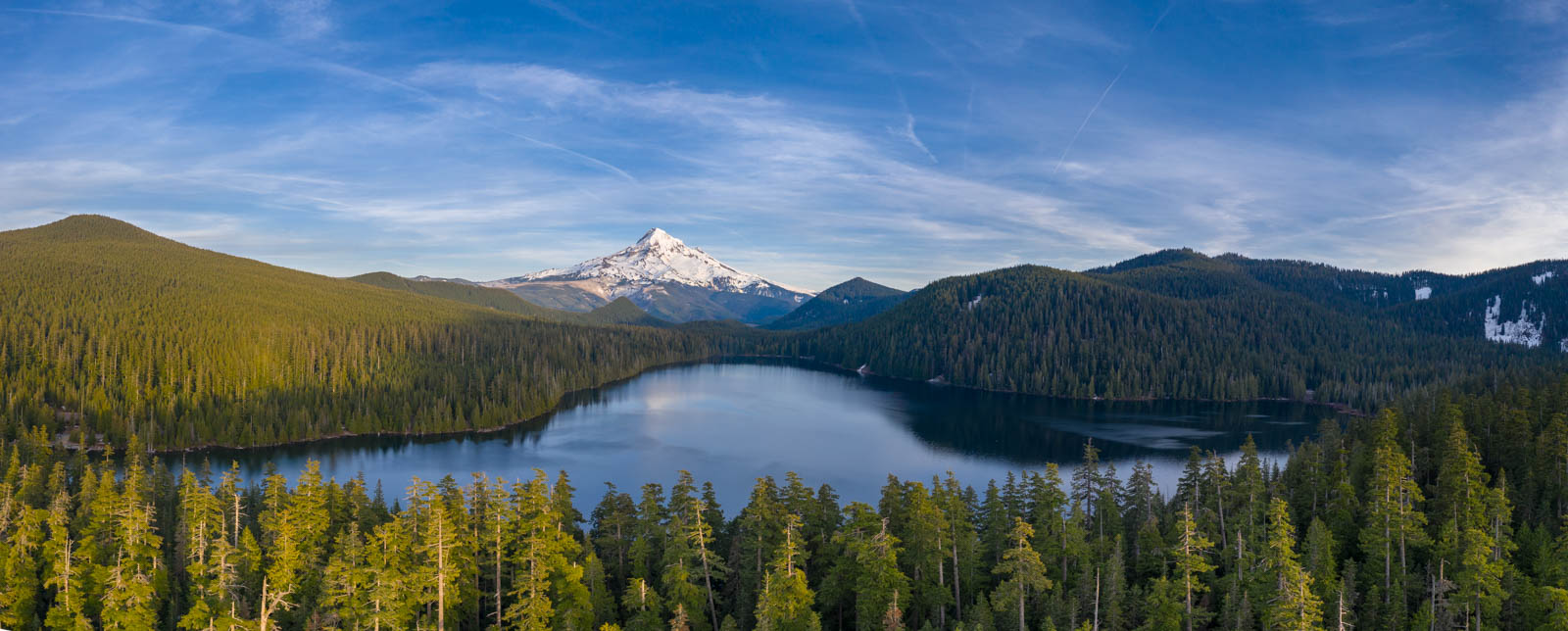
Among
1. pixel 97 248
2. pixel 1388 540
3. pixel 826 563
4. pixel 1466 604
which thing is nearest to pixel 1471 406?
pixel 1388 540

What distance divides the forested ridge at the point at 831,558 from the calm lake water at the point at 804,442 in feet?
96.1

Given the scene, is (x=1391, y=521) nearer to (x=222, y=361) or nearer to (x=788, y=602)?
(x=788, y=602)

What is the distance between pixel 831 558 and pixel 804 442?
70.7 m

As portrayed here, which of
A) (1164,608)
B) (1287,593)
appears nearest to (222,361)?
(1164,608)

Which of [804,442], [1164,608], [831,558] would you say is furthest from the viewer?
[804,442]

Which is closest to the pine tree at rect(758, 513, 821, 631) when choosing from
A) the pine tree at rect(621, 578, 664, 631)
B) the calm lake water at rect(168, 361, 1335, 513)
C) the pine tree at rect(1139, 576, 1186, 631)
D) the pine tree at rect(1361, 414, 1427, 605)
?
the pine tree at rect(621, 578, 664, 631)

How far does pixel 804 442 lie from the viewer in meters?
111

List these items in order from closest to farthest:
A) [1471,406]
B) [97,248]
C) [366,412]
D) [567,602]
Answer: [567,602] < [1471,406] < [366,412] < [97,248]

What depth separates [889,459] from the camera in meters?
Answer: 97.4

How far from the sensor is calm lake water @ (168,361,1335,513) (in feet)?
288

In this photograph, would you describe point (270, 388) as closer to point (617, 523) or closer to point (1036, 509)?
point (617, 523)


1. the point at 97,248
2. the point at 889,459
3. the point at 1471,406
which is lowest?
the point at 889,459

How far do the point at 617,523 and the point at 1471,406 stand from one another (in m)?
70.9

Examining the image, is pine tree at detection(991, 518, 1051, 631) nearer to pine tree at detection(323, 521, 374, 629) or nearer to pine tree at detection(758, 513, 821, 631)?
pine tree at detection(758, 513, 821, 631)
